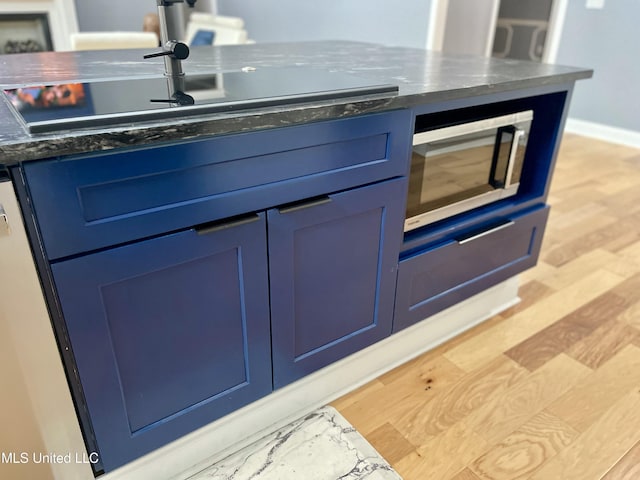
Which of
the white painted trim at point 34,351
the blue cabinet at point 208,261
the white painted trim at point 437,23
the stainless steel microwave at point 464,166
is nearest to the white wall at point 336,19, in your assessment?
the white painted trim at point 437,23

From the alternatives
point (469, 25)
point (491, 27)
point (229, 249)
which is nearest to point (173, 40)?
point (229, 249)

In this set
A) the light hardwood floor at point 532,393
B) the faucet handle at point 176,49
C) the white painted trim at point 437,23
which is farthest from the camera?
the white painted trim at point 437,23

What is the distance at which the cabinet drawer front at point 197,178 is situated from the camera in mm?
833

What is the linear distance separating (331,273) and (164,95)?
0.59m

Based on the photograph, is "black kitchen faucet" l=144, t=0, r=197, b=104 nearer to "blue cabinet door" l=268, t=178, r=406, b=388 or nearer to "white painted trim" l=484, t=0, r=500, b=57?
"blue cabinet door" l=268, t=178, r=406, b=388

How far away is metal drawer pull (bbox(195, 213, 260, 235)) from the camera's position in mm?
1006

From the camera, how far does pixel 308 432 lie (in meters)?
1.39

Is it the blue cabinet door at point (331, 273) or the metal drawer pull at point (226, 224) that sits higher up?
the metal drawer pull at point (226, 224)

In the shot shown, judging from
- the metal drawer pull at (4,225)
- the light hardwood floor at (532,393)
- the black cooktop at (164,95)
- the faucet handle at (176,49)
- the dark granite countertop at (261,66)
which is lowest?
the light hardwood floor at (532,393)

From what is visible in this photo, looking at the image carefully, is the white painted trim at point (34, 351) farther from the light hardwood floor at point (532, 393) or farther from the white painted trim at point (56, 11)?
the white painted trim at point (56, 11)

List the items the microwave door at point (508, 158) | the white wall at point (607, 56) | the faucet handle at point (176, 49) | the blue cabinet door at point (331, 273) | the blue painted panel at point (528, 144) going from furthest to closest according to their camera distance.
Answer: the white wall at point (607, 56) < the microwave door at point (508, 158) < the blue painted panel at point (528, 144) < the blue cabinet door at point (331, 273) < the faucet handle at point (176, 49)

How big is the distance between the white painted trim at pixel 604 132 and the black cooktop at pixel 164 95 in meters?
3.72

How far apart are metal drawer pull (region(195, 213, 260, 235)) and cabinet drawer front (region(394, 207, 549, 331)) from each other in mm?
537

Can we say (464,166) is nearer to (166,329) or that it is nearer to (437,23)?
(166,329)
